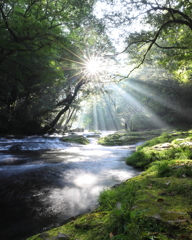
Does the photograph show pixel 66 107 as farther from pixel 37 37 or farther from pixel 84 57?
pixel 37 37

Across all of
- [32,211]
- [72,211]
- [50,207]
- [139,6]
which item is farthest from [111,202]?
[139,6]

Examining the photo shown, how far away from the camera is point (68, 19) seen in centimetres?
859

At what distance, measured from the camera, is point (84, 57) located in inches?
560

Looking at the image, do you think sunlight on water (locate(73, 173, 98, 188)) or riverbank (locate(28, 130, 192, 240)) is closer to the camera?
riverbank (locate(28, 130, 192, 240))

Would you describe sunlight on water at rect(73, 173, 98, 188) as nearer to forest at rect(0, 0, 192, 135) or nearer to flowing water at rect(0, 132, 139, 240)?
flowing water at rect(0, 132, 139, 240)

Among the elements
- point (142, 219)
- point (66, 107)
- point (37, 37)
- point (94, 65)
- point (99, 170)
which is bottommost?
point (99, 170)

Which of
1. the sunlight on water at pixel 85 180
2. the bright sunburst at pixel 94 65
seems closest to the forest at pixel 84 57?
the bright sunburst at pixel 94 65

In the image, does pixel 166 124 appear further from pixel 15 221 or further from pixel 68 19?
pixel 15 221

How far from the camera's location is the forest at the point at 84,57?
23.0ft

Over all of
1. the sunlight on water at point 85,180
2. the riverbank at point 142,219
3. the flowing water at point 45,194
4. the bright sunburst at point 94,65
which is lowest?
the sunlight on water at point 85,180

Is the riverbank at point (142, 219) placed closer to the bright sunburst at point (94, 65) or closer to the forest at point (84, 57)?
the forest at point (84, 57)

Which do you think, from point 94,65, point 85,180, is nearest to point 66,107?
point 94,65

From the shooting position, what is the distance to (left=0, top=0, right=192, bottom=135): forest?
7.00 metres

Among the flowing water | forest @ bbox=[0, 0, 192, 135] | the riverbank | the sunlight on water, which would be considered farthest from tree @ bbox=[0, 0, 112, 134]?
the riverbank
